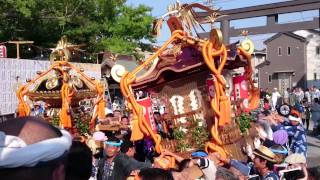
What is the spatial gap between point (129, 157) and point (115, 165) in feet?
0.89

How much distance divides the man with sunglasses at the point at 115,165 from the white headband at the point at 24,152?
3.79m

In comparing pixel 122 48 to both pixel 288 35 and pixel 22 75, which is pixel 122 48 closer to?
pixel 22 75

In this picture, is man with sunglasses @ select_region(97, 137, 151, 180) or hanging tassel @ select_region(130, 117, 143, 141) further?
hanging tassel @ select_region(130, 117, 143, 141)

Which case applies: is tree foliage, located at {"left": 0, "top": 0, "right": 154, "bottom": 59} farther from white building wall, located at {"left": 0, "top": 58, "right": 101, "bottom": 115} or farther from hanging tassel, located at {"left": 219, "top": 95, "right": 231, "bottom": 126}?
hanging tassel, located at {"left": 219, "top": 95, "right": 231, "bottom": 126}

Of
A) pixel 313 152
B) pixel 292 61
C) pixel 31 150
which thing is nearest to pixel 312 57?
pixel 292 61

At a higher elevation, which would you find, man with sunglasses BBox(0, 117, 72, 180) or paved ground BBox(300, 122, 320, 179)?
man with sunglasses BBox(0, 117, 72, 180)

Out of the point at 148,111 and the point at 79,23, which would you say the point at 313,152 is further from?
the point at 79,23

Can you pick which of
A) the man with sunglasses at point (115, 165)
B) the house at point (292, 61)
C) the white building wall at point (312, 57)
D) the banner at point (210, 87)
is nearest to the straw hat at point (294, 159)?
the man with sunglasses at point (115, 165)

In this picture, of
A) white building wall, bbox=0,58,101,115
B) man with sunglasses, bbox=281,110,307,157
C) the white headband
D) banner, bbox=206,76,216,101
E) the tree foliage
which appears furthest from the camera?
the tree foliage

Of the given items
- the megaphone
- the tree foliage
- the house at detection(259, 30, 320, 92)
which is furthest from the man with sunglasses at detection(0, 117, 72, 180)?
the house at detection(259, 30, 320, 92)

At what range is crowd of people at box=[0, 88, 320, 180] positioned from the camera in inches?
60.4

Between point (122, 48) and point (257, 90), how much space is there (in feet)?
63.2

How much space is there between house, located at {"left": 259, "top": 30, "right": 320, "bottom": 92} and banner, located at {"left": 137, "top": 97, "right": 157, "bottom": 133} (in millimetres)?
39520

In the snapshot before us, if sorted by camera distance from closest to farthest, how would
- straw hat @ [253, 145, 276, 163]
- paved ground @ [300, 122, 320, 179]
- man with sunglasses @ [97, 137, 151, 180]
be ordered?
straw hat @ [253, 145, 276, 163]
man with sunglasses @ [97, 137, 151, 180]
paved ground @ [300, 122, 320, 179]
